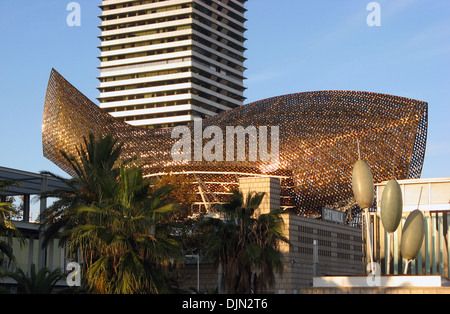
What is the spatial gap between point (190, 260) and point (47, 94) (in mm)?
42302

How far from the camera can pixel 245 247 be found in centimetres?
3469

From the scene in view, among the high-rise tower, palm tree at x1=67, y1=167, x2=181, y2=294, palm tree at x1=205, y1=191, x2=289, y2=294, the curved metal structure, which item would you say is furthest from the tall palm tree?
the high-rise tower

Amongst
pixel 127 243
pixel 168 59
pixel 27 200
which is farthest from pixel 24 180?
pixel 168 59

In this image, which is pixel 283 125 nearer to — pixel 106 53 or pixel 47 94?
pixel 47 94

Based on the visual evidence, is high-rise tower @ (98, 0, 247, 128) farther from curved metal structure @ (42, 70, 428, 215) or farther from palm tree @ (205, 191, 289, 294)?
palm tree @ (205, 191, 289, 294)

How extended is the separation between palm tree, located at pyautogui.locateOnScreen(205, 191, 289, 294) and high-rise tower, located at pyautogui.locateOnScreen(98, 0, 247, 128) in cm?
11929

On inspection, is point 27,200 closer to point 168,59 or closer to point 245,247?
point 245,247

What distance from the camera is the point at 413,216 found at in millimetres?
39812

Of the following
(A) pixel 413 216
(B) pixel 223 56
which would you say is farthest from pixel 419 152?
(B) pixel 223 56

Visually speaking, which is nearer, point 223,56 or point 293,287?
point 293,287

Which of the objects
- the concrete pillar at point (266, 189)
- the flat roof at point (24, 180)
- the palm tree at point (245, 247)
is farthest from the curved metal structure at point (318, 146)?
the palm tree at point (245, 247)

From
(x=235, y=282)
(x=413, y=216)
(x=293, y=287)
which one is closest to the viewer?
(x=235, y=282)

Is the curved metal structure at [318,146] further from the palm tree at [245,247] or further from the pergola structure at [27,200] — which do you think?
the palm tree at [245,247]
